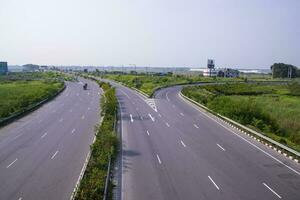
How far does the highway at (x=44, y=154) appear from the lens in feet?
70.5

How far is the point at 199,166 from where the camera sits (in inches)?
1027

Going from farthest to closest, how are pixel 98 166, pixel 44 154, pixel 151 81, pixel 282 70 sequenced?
1. pixel 282 70
2. pixel 151 81
3. pixel 44 154
4. pixel 98 166

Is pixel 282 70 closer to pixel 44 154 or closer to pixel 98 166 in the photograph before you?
pixel 44 154

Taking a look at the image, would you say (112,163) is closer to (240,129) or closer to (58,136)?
(58,136)

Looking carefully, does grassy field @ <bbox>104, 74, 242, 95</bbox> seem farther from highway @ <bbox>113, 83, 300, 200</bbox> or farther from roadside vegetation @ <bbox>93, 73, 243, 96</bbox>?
highway @ <bbox>113, 83, 300, 200</bbox>

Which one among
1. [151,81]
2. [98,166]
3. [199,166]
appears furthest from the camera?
[151,81]

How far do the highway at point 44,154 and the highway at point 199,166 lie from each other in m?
3.62

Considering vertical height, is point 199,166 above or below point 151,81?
below

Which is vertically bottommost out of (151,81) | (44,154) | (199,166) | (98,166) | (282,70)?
(44,154)

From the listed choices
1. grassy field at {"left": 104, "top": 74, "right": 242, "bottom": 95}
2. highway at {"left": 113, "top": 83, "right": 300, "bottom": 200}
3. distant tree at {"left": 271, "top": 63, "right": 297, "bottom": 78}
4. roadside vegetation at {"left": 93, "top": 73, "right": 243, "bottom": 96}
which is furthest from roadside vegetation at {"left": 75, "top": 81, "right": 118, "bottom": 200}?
distant tree at {"left": 271, "top": 63, "right": 297, "bottom": 78}

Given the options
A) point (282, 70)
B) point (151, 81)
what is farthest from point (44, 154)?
point (282, 70)

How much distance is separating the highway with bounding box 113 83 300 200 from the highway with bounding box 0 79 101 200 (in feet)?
11.9

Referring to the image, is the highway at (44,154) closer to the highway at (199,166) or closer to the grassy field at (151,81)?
the highway at (199,166)

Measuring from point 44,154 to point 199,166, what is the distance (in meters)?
12.5
